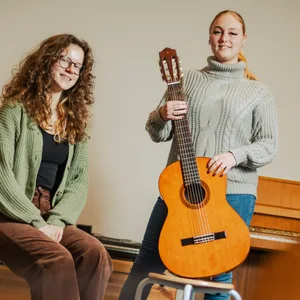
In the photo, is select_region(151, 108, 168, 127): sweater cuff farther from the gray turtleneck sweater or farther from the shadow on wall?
the shadow on wall

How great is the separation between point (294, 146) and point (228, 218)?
4.44 ft

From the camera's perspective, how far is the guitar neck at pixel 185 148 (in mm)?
1650

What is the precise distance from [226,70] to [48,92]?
58cm

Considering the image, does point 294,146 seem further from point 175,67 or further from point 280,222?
point 175,67

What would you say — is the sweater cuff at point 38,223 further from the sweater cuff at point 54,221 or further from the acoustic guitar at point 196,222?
the acoustic guitar at point 196,222

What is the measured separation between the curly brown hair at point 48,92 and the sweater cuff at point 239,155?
1.67 feet

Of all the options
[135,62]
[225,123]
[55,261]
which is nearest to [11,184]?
[55,261]

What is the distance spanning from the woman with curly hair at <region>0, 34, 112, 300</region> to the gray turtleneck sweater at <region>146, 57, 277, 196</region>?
0.29 meters

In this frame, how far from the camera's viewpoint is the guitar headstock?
173 cm

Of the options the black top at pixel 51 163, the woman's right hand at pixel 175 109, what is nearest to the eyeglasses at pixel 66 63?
the black top at pixel 51 163

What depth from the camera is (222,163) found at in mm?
1619

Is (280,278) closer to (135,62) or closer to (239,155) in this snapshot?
(239,155)

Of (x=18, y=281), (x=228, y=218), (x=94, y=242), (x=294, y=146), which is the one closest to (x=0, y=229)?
Answer: (x=94, y=242)

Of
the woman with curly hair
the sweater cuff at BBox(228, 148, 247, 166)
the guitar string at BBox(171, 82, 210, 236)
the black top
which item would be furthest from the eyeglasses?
the sweater cuff at BBox(228, 148, 247, 166)
